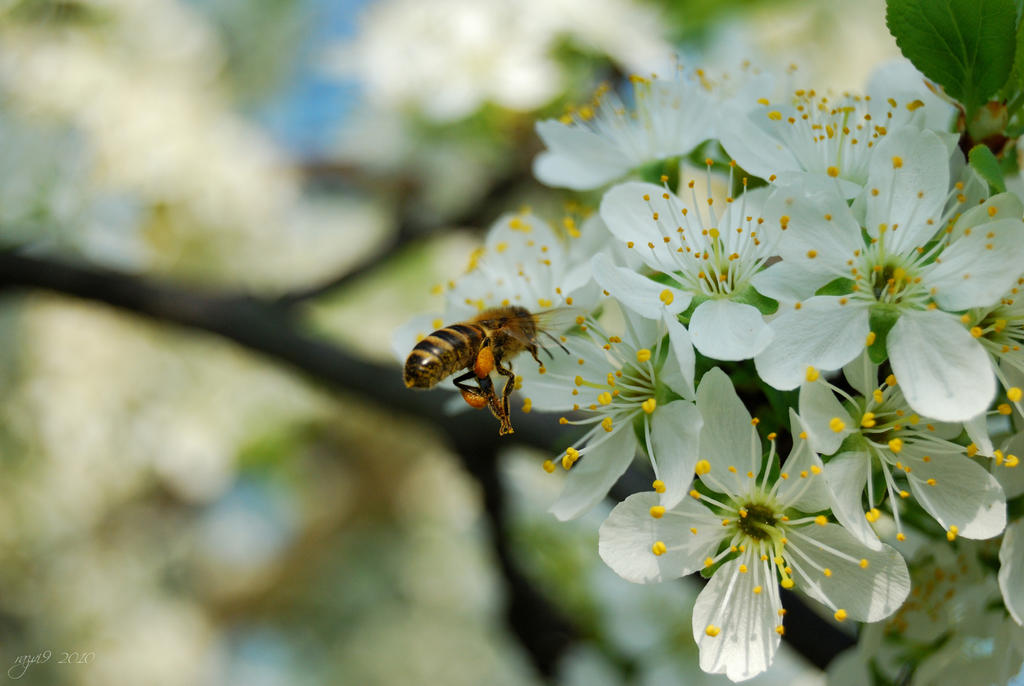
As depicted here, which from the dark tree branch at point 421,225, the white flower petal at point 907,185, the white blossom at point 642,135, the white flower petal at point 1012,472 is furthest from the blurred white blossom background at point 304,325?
the white flower petal at point 1012,472

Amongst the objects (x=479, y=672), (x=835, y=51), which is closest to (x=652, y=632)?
(x=479, y=672)

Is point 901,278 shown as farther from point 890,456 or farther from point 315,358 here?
point 315,358

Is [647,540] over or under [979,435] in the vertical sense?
under

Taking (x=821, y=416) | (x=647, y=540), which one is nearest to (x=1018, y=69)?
(x=821, y=416)

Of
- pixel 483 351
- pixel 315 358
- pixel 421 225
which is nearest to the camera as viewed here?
pixel 483 351

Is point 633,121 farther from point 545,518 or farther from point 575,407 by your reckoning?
point 545,518

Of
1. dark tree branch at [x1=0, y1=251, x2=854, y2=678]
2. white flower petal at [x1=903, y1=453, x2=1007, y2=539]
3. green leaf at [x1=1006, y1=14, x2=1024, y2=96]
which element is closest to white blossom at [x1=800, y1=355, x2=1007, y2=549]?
white flower petal at [x1=903, y1=453, x2=1007, y2=539]

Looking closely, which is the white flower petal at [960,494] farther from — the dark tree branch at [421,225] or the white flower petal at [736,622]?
the dark tree branch at [421,225]

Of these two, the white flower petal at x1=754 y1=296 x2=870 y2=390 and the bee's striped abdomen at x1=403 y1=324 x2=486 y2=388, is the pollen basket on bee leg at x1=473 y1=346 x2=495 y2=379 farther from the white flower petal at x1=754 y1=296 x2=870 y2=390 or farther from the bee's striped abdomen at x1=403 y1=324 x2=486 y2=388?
the white flower petal at x1=754 y1=296 x2=870 y2=390
